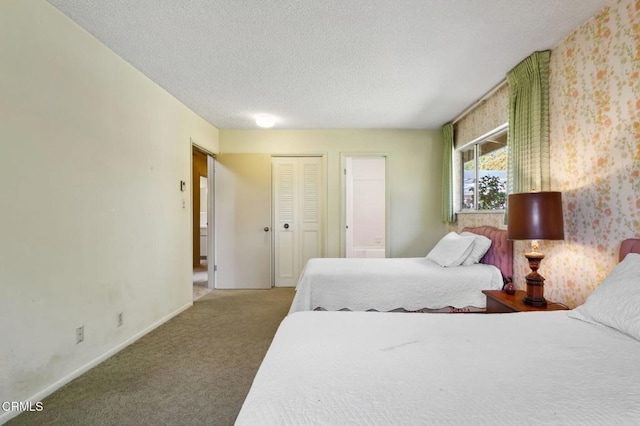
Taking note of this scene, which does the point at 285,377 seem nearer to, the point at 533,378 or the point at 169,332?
the point at 533,378

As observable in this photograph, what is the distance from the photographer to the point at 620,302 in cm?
129

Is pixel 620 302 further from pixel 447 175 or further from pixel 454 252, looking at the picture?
pixel 447 175

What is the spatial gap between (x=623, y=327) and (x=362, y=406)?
1.28 m

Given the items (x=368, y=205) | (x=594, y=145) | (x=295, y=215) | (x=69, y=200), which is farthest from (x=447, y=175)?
(x=69, y=200)

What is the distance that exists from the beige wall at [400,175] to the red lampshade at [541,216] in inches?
97.0

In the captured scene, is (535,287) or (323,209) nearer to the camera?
(535,287)

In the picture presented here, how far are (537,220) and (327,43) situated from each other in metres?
1.97

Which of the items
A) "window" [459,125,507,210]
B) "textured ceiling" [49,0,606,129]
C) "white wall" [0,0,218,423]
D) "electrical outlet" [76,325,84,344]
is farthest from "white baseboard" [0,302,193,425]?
"window" [459,125,507,210]

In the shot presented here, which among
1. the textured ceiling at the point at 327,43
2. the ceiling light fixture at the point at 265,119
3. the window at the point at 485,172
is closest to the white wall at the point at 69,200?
the textured ceiling at the point at 327,43

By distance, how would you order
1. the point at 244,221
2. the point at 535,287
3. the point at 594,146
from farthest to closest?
the point at 244,221
the point at 535,287
the point at 594,146

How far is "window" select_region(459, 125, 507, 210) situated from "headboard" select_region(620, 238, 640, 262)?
55.8 inches

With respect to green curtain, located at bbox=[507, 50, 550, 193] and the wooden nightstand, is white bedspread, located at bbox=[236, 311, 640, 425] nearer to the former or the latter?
the wooden nightstand

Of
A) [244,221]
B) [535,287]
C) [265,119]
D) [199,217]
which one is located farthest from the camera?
[199,217]

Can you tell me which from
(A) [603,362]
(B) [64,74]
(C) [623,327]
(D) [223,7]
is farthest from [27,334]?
Answer: (C) [623,327]
